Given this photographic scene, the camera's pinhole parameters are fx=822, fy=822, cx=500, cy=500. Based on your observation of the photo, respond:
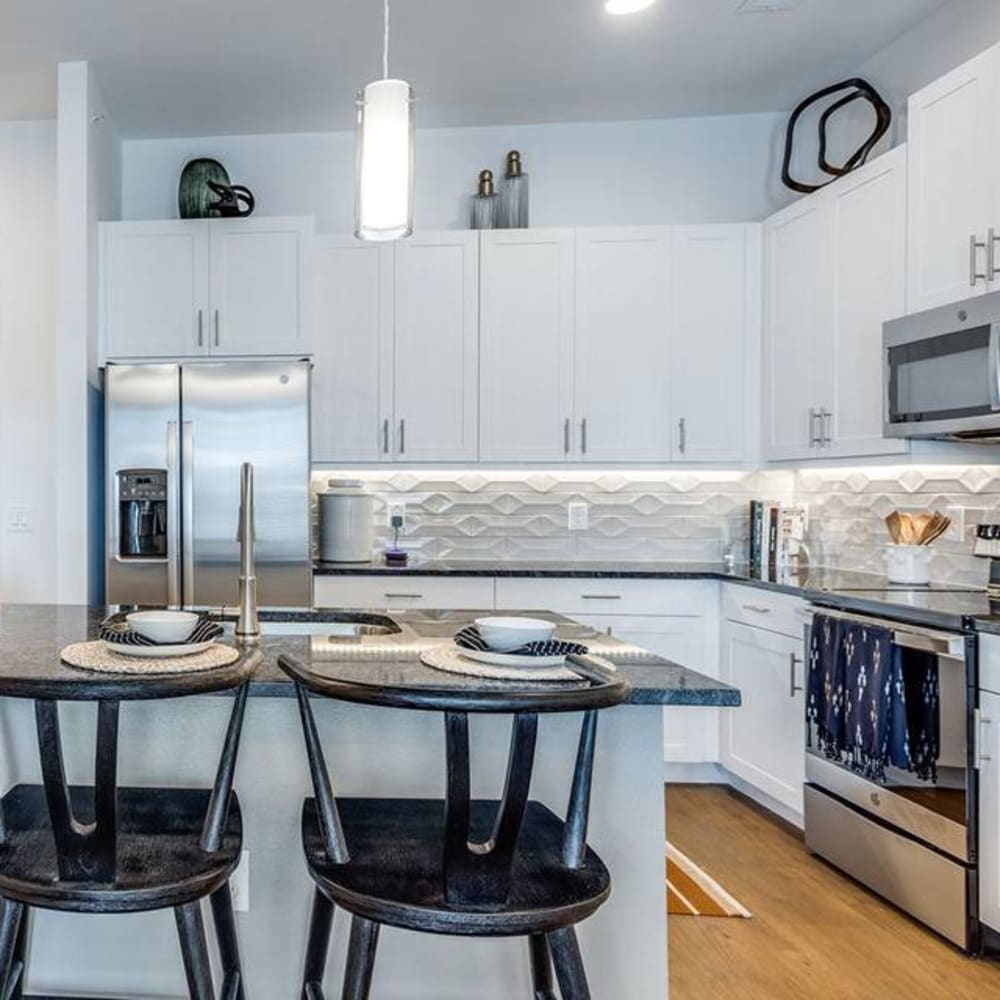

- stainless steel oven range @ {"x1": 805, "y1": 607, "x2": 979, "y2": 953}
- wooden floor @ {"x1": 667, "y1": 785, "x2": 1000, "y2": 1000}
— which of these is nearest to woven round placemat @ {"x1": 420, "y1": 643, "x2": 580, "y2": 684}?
wooden floor @ {"x1": 667, "y1": 785, "x2": 1000, "y2": 1000}

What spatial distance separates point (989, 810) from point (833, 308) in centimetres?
194

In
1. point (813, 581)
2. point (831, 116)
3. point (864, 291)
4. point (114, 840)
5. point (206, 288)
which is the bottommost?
point (114, 840)

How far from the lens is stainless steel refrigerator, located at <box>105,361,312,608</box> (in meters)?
3.51

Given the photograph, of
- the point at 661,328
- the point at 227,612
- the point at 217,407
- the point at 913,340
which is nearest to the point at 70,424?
the point at 217,407

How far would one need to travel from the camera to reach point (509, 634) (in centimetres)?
145

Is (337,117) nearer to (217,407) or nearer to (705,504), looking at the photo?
(217,407)

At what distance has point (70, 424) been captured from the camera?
3.54 metres

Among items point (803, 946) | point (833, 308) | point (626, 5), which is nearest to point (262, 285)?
point (626, 5)

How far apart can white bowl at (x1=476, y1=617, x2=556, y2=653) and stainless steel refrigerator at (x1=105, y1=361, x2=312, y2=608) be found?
220 centimetres

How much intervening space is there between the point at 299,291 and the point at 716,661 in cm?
244

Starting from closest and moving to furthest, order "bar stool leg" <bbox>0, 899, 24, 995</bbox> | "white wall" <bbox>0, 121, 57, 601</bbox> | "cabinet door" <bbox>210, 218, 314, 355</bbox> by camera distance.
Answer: "bar stool leg" <bbox>0, 899, 24, 995</bbox> < "cabinet door" <bbox>210, 218, 314, 355</bbox> < "white wall" <bbox>0, 121, 57, 601</bbox>

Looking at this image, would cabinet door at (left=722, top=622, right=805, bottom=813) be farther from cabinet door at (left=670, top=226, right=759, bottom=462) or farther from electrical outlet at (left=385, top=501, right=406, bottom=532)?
electrical outlet at (left=385, top=501, right=406, bottom=532)

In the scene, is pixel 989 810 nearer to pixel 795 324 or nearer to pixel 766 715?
pixel 766 715

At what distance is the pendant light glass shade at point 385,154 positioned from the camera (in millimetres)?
1701
